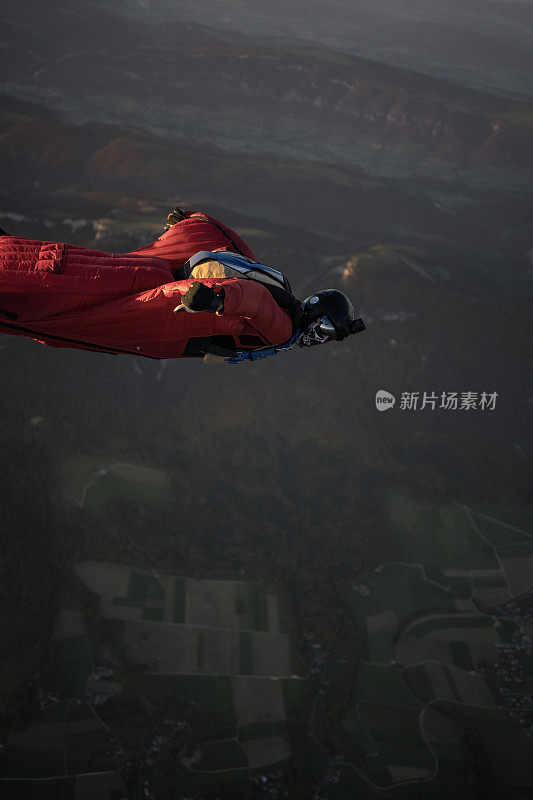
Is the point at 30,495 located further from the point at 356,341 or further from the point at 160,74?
the point at 160,74

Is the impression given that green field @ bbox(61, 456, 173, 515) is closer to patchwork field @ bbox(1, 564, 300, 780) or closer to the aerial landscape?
the aerial landscape

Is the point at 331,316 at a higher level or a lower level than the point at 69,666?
lower

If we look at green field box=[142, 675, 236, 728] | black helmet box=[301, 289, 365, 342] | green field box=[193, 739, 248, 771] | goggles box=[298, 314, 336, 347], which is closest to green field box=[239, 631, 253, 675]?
green field box=[142, 675, 236, 728]

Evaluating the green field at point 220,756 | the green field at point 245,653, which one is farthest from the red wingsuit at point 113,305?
the green field at point 220,756

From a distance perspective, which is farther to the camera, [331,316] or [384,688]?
[384,688]

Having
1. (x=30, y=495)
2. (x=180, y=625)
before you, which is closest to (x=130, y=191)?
(x=30, y=495)

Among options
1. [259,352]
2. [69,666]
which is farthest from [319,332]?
[69,666]

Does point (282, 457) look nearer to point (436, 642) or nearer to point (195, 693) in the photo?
point (436, 642)
